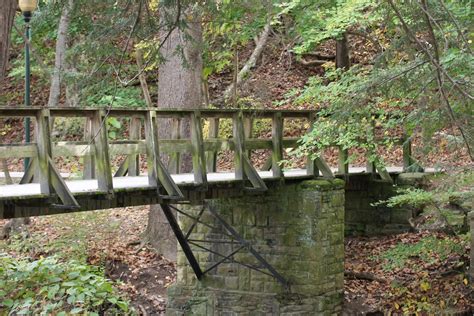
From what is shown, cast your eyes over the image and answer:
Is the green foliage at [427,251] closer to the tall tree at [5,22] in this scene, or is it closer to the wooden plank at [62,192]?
the wooden plank at [62,192]

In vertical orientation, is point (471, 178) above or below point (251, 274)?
above

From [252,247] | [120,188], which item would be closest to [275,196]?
[252,247]

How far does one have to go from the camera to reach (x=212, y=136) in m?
13.5

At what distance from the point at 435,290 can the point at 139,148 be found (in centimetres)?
606

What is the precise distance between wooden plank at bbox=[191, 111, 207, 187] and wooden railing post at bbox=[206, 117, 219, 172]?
1.16 m

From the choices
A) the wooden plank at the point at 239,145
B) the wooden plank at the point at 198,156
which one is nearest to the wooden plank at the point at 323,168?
the wooden plank at the point at 239,145

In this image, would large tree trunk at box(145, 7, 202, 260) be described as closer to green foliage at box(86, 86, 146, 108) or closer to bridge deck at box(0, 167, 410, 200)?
bridge deck at box(0, 167, 410, 200)

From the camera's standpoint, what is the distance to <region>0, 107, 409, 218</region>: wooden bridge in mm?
9234

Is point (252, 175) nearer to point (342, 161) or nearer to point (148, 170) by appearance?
point (148, 170)

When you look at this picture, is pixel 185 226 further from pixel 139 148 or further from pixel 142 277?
pixel 139 148

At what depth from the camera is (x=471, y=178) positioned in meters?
13.2

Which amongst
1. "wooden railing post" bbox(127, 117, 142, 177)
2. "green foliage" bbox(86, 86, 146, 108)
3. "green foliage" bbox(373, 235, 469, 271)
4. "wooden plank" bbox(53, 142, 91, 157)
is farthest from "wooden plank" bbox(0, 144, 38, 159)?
"green foliage" bbox(86, 86, 146, 108)

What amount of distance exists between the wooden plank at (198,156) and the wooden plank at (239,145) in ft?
3.23

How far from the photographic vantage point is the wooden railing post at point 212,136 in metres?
13.4
